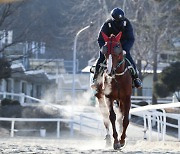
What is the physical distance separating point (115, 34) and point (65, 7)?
189 feet

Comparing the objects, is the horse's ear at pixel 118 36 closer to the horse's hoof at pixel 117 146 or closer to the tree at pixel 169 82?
the horse's hoof at pixel 117 146

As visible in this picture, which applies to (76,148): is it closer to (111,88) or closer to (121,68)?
(111,88)

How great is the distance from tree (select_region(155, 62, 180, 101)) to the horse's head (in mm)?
27037

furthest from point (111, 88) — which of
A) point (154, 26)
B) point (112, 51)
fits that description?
point (154, 26)

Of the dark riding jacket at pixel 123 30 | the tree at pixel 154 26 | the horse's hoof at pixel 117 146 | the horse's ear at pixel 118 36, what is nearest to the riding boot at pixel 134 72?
the dark riding jacket at pixel 123 30

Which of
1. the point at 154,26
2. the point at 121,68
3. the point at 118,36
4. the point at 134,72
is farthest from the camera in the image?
the point at 154,26

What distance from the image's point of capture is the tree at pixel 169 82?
3969cm

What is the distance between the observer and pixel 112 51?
12609 mm

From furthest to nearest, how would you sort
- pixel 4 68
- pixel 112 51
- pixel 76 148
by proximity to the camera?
pixel 4 68
pixel 76 148
pixel 112 51

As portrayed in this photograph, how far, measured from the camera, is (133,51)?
46438mm

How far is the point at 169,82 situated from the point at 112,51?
2786 cm

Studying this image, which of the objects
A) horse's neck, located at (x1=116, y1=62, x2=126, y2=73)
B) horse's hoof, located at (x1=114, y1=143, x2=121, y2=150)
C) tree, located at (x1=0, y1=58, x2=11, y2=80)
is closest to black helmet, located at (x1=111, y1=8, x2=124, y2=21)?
horse's neck, located at (x1=116, y1=62, x2=126, y2=73)

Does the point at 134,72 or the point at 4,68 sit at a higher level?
the point at 4,68

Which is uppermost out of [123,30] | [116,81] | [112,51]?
[123,30]
